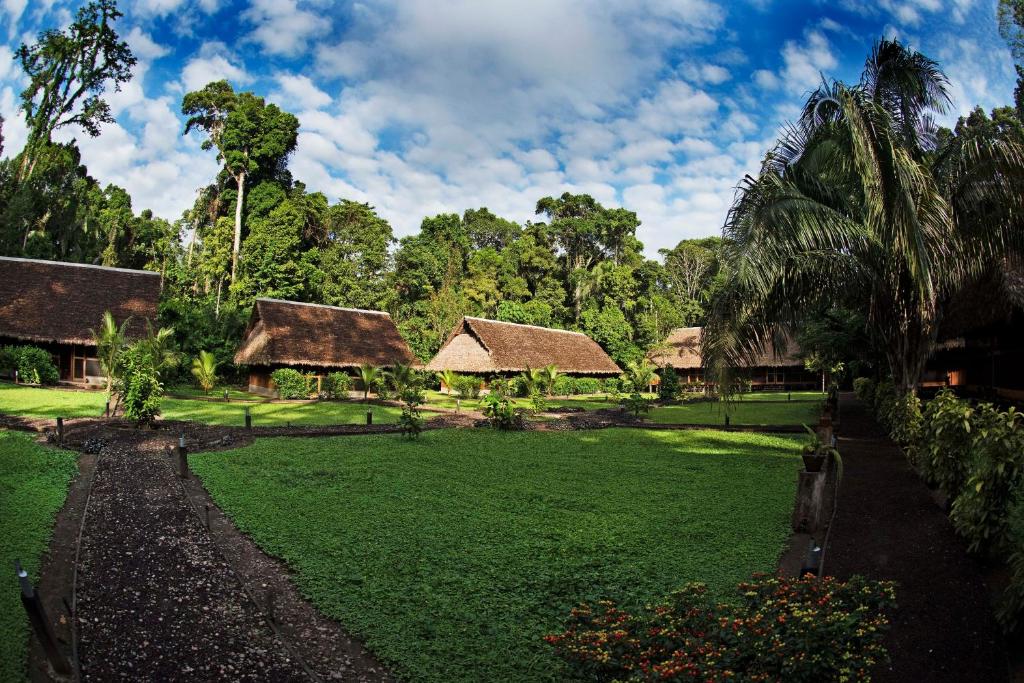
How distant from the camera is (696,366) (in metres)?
42.8

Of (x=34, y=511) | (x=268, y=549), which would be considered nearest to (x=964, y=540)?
(x=268, y=549)

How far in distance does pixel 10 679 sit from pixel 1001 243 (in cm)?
1151

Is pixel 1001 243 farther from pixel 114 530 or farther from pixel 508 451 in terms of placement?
pixel 114 530

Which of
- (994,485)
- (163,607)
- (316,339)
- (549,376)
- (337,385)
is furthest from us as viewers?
(549,376)

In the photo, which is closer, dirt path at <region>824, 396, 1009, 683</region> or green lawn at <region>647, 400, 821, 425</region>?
dirt path at <region>824, 396, 1009, 683</region>

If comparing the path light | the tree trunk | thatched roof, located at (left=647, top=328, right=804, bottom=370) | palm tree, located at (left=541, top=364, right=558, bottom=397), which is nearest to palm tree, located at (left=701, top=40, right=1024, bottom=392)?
the path light

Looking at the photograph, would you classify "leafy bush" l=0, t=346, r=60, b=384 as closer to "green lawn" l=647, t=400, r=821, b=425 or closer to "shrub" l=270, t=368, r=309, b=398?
"shrub" l=270, t=368, r=309, b=398

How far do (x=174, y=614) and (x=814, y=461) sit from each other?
6.30m

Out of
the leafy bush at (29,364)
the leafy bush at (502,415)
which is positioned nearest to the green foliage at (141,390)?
the leafy bush at (502,415)

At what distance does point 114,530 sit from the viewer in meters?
7.29

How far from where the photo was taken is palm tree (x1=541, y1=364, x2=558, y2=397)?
103ft

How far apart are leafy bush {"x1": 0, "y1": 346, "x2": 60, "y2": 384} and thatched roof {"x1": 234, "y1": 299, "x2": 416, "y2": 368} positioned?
6820 millimetres

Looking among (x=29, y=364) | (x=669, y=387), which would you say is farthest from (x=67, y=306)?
(x=669, y=387)

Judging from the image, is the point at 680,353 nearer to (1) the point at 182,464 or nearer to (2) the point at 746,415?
(2) the point at 746,415
